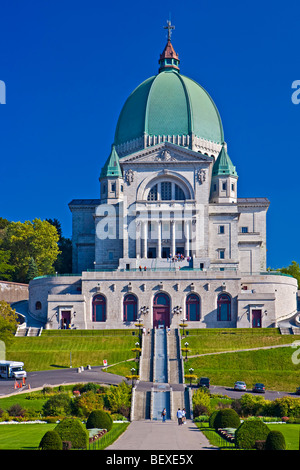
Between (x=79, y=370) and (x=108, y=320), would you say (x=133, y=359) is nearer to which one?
(x=79, y=370)

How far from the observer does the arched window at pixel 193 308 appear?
3733 inches

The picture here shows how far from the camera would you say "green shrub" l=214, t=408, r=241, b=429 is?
47422 mm

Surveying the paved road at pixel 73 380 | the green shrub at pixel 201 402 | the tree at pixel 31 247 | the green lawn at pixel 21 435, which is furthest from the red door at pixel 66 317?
the green lawn at pixel 21 435

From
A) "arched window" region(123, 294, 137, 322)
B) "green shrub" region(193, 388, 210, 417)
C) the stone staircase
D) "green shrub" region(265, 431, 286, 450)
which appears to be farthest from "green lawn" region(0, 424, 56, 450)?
"arched window" region(123, 294, 137, 322)

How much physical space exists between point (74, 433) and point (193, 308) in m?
57.1

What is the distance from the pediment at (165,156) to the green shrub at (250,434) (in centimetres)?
6943

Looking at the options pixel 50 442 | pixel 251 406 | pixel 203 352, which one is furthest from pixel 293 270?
pixel 50 442

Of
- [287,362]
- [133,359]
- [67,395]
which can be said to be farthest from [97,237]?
[67,395]

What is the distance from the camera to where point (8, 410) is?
55.2m

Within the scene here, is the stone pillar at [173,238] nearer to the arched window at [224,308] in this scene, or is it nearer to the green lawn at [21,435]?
the arched window at [224,308]

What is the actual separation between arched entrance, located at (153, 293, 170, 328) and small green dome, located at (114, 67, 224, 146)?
3050cm

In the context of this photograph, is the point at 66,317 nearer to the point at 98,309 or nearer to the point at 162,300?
the point at 98,309

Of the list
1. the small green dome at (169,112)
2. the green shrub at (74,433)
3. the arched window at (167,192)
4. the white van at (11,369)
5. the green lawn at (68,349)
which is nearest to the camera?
the green shrub at (74,433)

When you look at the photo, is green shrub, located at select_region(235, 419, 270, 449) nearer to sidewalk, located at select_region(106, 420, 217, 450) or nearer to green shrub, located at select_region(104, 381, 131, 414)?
sidewalk, located at select_region(106, 420, 217, 450)
